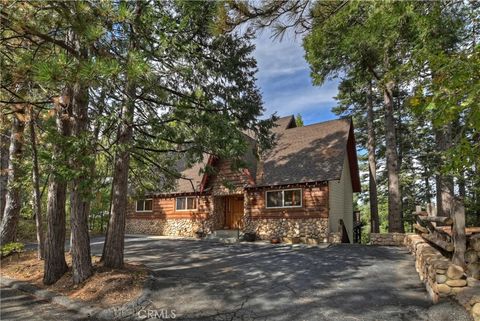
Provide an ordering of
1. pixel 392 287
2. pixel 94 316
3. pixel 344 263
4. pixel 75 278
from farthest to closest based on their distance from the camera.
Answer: pixel 344 263
pixel 75 278
pixel 392 287
pixel 94 316

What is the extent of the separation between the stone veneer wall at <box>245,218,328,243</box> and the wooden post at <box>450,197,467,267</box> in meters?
8.62

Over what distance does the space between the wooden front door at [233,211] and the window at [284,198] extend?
264cm

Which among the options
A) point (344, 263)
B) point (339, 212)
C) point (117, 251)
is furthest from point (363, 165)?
point (117, 251)

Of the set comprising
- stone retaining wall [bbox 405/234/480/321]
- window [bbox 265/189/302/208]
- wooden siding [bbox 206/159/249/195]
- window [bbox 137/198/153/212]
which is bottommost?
stone retaining wall [bbox 405/234/480/321]

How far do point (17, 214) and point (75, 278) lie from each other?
Answer: 19.7 feet

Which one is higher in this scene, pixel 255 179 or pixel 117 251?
pixel 255 179

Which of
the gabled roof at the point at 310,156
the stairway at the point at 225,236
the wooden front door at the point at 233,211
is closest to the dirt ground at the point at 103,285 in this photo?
the stairway at the point at 225,236

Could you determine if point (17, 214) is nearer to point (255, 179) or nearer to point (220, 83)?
point (220, 83)

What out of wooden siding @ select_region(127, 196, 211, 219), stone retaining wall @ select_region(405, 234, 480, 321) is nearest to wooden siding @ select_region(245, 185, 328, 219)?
wooden siding @ select_region(127, 196, 211, 219)

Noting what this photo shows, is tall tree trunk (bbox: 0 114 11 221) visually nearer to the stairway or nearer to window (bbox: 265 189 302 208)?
the stairway

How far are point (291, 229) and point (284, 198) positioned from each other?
65.1 inches

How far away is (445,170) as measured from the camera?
436cm

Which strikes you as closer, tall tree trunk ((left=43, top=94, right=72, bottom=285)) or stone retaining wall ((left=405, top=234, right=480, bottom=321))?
stone retaining wall ((left=405, top=234, right=480, bottom=321))

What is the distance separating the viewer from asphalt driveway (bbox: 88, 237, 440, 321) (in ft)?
17.2
